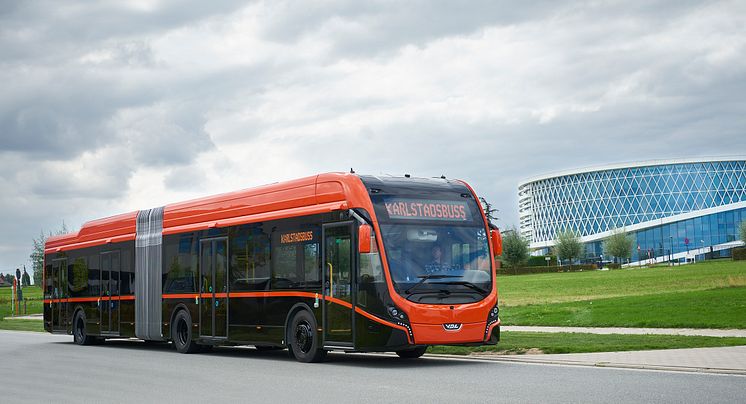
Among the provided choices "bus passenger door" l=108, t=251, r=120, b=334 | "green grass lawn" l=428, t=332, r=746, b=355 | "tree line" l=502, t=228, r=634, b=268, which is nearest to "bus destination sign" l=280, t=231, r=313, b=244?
"green grass lawn" l=428, t=332, r=746, b=355

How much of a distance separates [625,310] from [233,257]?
13946mm

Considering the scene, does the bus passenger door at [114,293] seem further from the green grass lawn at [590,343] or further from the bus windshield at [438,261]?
the bus windshield at [438,261]

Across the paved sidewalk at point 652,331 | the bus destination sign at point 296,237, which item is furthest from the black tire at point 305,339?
the paved sidewalk at point 652,331

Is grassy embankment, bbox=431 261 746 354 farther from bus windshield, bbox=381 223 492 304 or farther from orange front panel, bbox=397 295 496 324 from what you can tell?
bus windshield, bbox=381 223 492 304

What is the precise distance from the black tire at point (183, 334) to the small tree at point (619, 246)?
106770mm

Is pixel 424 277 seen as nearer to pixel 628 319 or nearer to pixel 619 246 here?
pixel 628 319

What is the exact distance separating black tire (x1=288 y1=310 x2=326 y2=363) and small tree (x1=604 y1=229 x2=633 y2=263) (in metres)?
110

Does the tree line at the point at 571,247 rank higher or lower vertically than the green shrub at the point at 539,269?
higher

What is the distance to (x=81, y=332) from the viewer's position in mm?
27531

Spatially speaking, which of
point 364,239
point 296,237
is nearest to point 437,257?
point 364,239

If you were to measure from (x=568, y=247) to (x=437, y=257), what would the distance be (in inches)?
4418

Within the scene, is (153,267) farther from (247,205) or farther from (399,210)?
(399,210)

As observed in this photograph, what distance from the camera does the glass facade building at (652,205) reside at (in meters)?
139

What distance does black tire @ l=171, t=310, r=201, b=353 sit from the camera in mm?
21842
